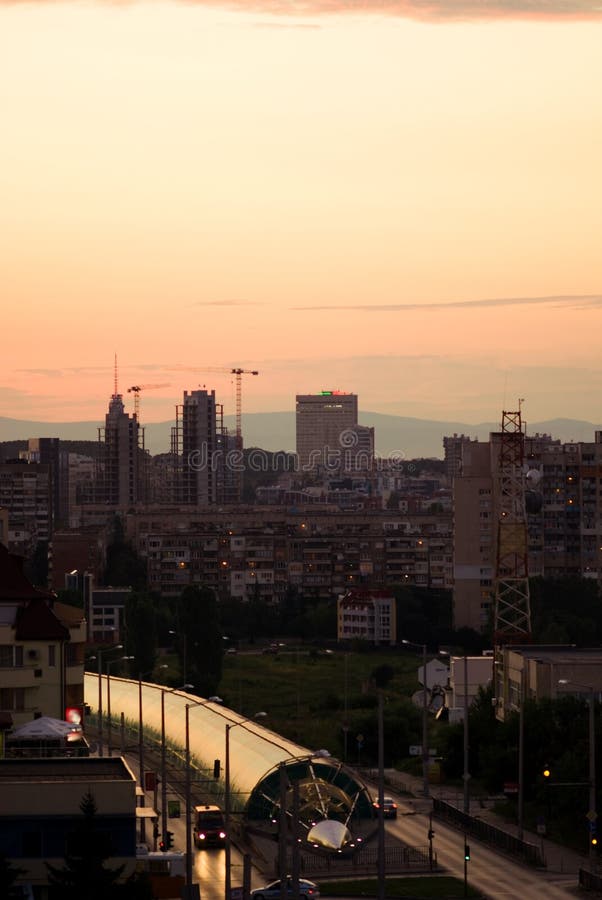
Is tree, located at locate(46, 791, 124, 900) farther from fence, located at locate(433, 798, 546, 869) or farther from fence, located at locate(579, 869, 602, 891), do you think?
fence, located at locate(433, 798, 546, 869)

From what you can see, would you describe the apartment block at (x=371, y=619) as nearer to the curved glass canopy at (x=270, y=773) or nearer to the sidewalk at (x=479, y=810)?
the sidewalk at (x=479, y=810)

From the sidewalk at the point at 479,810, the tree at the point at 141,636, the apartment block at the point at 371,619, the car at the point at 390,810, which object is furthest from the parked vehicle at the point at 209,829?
the apartment block at the point at 371,619

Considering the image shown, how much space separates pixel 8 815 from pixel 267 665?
3583 inches

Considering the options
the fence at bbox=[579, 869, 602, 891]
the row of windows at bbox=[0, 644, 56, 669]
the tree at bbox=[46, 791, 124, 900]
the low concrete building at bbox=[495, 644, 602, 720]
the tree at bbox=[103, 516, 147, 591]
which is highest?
the tree at bbox=[103, 516, 147, 591]

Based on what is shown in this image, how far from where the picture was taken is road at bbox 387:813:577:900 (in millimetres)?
55188

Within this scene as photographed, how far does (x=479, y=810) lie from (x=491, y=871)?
527 inches

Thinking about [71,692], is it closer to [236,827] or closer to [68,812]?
[236,827]

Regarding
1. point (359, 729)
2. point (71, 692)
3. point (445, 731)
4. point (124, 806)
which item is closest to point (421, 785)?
point (445, 731)

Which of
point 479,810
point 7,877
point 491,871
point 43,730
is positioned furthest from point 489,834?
point 7,877

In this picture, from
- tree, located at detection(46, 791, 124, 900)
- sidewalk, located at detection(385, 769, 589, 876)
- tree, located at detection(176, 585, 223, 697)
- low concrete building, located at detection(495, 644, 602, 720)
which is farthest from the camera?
tree, located at detection(176, 585, 223, 697)

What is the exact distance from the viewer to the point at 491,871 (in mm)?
58656

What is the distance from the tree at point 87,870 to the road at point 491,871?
51.3 ft

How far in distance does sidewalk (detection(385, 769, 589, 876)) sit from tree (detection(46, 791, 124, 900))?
20493 millimetres

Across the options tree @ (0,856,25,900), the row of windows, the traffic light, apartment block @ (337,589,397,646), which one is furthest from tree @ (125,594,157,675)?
tree @ (0,856,25,900)
